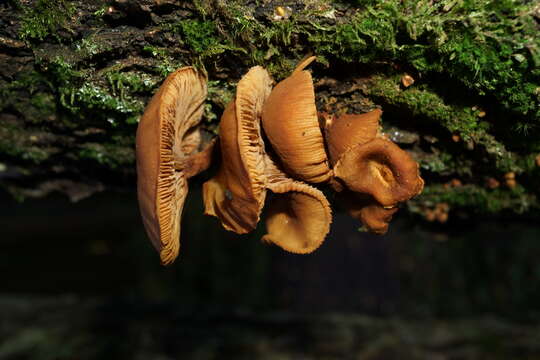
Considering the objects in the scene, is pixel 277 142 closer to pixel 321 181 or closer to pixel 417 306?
pixel 321 181

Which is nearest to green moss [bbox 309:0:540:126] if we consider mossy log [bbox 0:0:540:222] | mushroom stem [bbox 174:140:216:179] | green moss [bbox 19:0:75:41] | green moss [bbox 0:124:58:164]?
mossy log [bbox 0:0:540:222]

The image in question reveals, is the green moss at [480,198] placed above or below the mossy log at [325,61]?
below

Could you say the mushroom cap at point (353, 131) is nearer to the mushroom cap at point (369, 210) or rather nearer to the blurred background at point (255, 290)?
the mushroom cap at point (369, 210)

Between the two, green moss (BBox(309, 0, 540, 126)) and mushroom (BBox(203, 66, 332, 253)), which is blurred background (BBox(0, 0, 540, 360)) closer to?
green moss (BBox(309, 0, 540, 126))

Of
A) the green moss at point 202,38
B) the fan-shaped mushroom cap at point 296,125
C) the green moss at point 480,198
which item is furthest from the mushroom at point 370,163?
the green moss at point 480,198

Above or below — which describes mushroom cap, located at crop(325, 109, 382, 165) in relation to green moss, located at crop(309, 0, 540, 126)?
below

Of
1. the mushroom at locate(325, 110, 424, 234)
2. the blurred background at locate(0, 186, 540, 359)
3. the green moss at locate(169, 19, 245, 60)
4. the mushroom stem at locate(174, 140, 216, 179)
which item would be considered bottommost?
the blurred background at locate(0, 186, 540, 359)

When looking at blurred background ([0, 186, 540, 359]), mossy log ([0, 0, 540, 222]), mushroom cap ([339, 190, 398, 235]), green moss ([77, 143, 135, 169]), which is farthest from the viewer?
blurred background ([0, 186, 540, 359])

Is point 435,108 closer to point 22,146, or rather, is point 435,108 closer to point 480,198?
point 480,198

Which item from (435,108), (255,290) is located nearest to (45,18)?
(435,108)
